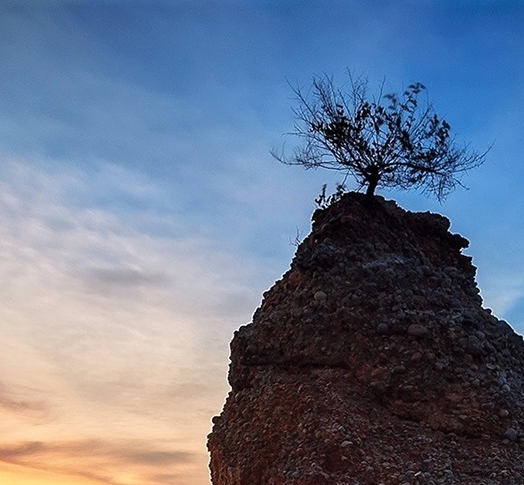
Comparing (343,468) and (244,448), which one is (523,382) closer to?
(343,468)

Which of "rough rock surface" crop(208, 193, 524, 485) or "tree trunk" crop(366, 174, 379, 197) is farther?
"tree trunk" crop(366, 174, 379, 197)

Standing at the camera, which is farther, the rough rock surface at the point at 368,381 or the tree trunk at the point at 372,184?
the tree trunk at the point at 372,184

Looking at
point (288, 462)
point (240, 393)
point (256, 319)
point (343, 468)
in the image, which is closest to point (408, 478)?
point (343, 468)

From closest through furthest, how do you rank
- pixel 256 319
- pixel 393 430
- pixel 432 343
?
pixel 393 430, pixel 432 343, pixel 256 319

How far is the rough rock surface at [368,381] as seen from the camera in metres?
6.84

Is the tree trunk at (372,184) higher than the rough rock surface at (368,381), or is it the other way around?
the tree trunk at (372,184)

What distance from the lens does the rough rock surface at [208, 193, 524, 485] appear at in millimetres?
6840

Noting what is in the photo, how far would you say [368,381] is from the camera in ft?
24.5

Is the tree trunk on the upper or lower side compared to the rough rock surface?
upper

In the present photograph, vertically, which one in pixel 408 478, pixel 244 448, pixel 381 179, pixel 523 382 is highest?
pixel 381 179

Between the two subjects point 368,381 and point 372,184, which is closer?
point 368,381

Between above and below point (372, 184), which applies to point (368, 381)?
below

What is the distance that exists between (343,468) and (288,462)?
1.69ft

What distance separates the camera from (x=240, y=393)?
8109mm
